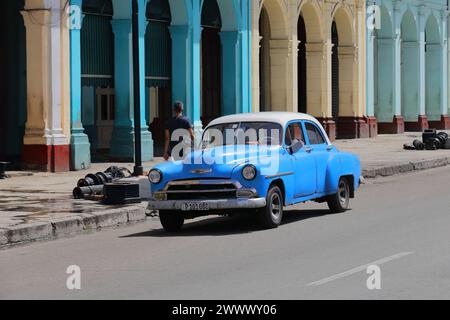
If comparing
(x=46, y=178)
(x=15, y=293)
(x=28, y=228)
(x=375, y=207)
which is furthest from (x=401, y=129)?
(x=15, y=293)

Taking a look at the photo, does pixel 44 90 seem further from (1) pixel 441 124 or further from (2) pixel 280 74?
(1) pixel 441 124

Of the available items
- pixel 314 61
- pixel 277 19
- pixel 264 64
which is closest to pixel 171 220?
pixel 277 19

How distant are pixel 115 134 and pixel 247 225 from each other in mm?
13333

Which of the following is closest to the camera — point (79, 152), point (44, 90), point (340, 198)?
point (340, 198)

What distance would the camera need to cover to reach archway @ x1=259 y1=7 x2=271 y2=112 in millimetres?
37281

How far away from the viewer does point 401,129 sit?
1826 inches

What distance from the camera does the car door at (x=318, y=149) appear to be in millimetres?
15516

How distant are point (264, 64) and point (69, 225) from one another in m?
23.9

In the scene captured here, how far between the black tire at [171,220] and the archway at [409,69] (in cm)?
3503

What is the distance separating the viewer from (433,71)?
51.2 meters

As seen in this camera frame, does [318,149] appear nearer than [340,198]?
Yes

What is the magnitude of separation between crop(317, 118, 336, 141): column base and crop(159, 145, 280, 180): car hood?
2456 centimetres
